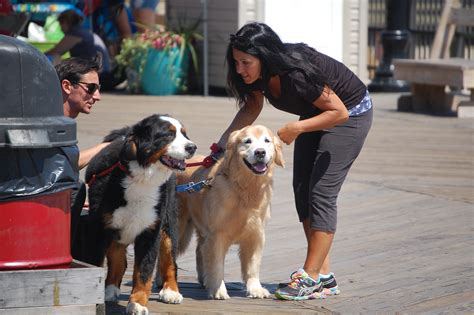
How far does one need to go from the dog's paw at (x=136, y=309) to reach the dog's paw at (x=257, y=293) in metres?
0.75

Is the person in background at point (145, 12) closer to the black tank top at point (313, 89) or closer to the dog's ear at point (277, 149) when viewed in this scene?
the black tank top at point (313, 89)

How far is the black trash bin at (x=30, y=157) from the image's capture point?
15.0ft

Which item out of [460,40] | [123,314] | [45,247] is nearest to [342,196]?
[123,314]

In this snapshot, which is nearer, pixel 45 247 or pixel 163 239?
pixel 45 247

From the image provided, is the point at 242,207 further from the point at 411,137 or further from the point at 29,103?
the point at 411,137

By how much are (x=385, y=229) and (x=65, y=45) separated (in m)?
7.52

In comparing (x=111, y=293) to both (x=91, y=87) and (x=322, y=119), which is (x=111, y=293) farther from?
(x=322, y=119)

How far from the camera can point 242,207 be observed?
5930mm

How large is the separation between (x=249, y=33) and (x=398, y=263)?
1995mm

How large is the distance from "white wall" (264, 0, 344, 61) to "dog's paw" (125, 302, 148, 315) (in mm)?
10566

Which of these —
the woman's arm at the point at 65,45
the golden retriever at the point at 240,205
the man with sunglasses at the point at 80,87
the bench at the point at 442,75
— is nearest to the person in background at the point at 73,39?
the woman's arm at the point at 65,45

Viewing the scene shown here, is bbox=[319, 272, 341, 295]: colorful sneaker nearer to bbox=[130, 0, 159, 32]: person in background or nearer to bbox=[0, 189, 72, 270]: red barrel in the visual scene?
bbox=[0, 189, 72, 270]: red barrel

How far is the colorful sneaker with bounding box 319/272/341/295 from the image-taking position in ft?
19.7

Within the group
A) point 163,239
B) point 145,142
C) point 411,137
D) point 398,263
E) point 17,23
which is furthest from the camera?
point 411,137
